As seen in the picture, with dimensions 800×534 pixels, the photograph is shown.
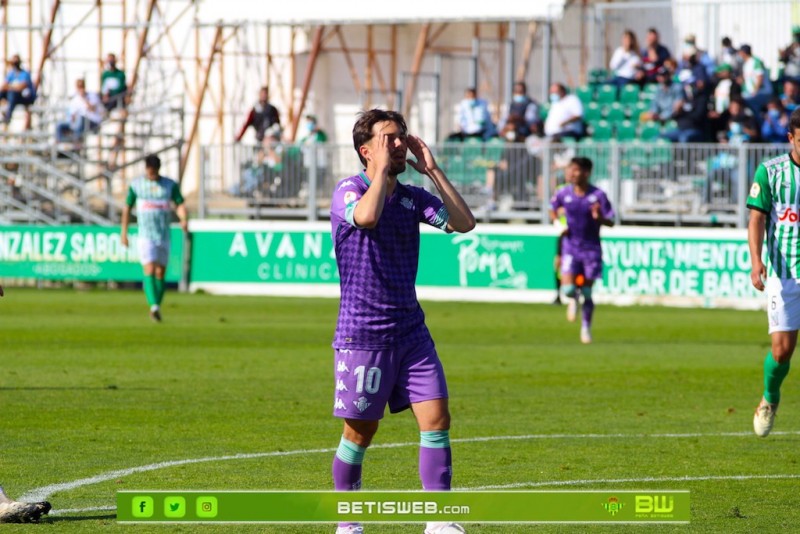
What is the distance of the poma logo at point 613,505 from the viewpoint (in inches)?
228

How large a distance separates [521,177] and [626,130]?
10.6 ft

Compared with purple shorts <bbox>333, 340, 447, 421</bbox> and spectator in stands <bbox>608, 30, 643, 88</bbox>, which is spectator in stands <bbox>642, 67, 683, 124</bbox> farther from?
purple shorts <bbox>333, 340, 447, 421</bbox>

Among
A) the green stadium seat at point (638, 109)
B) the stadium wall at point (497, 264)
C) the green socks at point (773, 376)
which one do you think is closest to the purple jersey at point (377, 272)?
the green socks at point (773, 376)

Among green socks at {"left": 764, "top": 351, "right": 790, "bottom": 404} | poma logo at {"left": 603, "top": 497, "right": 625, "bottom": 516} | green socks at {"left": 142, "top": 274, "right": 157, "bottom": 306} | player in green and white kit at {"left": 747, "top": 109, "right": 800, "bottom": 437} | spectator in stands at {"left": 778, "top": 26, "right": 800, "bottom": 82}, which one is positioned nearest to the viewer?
poma logo at {"left": 603, "top": 497, "right": 625, "bottom": 516}

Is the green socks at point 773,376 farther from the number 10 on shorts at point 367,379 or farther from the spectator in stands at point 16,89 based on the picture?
the spectator in stands at point 16,89

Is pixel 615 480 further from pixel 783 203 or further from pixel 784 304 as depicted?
pixel 783 203

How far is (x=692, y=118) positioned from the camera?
26453 millimetres

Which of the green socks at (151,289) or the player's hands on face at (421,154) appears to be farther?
the green socks at (151,289)

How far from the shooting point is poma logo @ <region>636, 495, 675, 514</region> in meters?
5.84

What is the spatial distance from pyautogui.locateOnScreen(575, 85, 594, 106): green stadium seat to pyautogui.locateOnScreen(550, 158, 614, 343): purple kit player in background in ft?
38.6

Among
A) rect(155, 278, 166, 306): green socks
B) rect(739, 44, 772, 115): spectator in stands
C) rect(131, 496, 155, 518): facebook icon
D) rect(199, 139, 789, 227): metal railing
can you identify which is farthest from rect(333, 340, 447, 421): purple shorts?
rect(739, 44, 772, 115): spectator in stands

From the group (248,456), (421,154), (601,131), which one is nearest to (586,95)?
(601,131)

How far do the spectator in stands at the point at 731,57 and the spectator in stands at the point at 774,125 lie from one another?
216 centimetres

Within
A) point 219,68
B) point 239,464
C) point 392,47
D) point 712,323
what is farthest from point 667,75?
point 239,464
